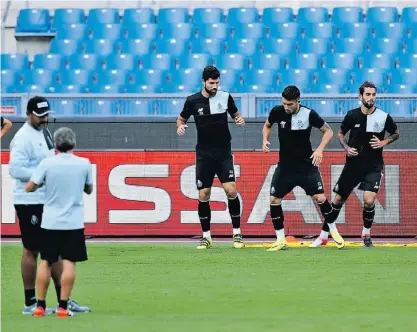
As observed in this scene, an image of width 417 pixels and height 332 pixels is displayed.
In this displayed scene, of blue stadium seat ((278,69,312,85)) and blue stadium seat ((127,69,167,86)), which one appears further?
blue stadium seat ((127,69,167,86))

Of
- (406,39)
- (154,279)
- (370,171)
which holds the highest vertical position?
(406,39)

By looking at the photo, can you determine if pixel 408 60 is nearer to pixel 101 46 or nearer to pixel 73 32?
pixel 101 46

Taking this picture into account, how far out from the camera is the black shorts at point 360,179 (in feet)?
48.6

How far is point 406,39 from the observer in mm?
23766

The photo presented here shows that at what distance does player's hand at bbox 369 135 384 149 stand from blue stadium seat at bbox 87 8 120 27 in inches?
452

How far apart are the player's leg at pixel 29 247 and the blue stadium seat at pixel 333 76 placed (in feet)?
45.8

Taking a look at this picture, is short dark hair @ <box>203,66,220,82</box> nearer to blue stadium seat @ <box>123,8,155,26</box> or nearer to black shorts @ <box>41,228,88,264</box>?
black shorts @ <box>41,228,88,264</box>

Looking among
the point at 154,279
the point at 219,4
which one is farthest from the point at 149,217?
the point at 219,4

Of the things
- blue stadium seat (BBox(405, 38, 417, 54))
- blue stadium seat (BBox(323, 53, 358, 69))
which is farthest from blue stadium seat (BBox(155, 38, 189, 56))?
blue stadium seat (BBox(405, 38, 417, 54))

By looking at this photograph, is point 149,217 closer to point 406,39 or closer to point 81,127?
point 81,127

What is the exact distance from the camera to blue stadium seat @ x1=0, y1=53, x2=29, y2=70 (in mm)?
24219

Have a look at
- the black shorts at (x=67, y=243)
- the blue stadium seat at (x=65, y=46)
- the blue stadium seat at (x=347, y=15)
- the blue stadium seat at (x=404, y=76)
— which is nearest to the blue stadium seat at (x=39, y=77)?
the blue stadium seat at (x=65, y=46)

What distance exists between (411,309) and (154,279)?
3306 mm

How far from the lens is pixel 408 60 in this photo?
23.2 metres
